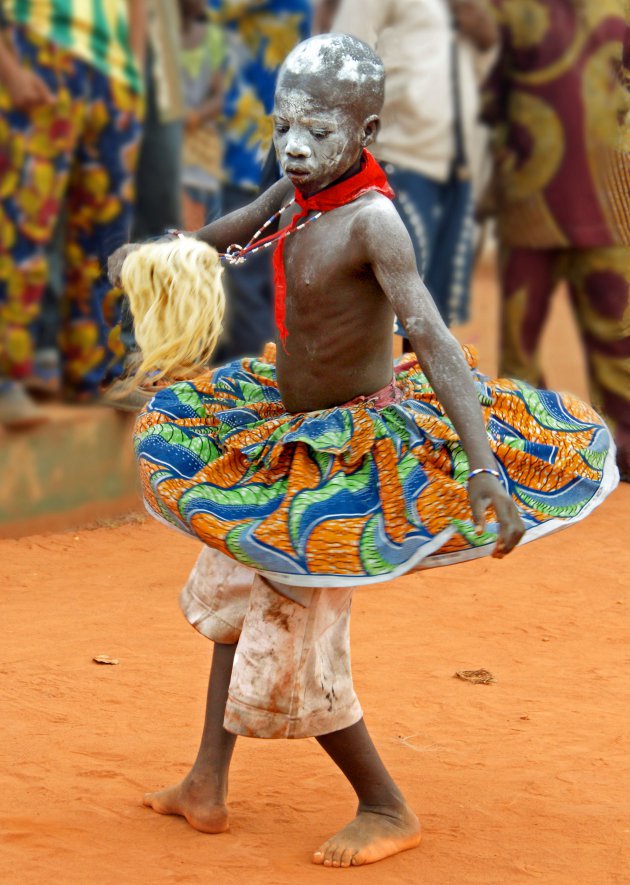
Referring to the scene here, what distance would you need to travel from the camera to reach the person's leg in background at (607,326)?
22.4 ft

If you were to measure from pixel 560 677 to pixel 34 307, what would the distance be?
2.83 m

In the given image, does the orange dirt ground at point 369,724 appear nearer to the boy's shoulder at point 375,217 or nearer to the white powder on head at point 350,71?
the boy's shoulder at point 375,217

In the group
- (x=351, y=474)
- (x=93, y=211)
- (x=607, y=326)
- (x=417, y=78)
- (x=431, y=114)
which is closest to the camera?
(x=351, y=474)

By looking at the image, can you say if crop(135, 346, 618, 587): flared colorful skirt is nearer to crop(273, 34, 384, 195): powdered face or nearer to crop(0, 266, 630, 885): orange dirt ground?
crop(273, 34, 384, 195): powdered face

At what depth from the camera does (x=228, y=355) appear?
7.14 meters

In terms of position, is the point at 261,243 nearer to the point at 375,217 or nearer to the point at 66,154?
the point at 375,217

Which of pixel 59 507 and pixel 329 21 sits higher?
pixel 329 21

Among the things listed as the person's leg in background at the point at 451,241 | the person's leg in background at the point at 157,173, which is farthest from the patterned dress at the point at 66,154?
the person's leg in background at the point at 451,241

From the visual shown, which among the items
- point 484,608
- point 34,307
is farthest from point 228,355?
point 484,608

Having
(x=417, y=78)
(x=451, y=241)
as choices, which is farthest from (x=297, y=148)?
(x=451, y=241)

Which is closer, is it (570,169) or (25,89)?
(25,89)

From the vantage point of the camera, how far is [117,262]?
3.07m

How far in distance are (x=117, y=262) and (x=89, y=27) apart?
315 cm

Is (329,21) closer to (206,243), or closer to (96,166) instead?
(96,166)
